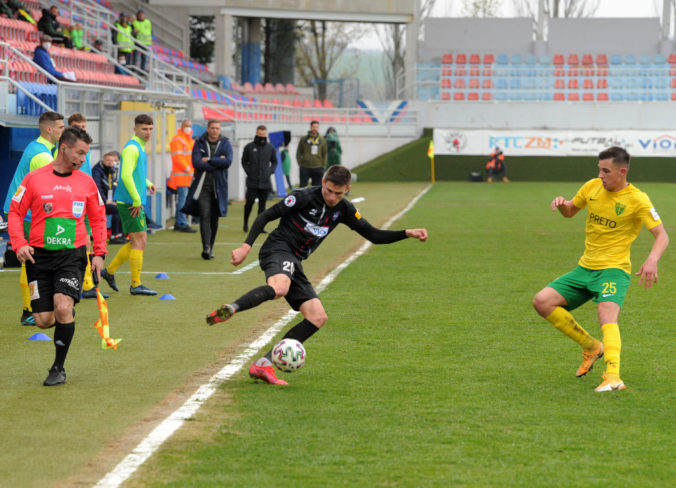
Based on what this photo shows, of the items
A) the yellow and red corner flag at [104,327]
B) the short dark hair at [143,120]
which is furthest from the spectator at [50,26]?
the yellow and red corner flag at [104,327]

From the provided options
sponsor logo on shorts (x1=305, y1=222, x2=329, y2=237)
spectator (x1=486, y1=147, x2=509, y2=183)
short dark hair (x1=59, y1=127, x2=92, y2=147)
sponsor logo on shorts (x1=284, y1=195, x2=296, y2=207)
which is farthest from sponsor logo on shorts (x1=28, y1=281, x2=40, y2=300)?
spectator (x1=486, y1=147, x2=509, y2=183)

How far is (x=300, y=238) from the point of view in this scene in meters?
7.67

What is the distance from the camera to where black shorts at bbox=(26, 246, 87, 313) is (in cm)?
727

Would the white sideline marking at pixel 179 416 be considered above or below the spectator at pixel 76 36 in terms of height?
below

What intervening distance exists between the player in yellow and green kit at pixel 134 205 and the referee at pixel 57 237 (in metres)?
4.22

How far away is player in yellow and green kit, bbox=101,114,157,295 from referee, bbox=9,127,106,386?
4219mm

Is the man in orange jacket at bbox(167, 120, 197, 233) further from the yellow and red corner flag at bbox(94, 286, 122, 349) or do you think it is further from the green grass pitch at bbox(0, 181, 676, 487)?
the yellow and red corner flag at bbox(94, 286, 122, 349)

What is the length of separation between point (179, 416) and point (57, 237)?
5.99ft

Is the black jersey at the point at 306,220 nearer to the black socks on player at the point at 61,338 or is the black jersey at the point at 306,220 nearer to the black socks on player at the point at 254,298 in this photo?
the black socks on player at the point at 254,298

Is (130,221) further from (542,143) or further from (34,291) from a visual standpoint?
(542,143)

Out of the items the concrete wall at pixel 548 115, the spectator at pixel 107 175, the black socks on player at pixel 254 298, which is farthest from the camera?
the concrete wall at pixel 548 115

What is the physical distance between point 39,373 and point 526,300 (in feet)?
19.1

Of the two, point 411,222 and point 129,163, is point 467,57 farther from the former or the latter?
point 129,163

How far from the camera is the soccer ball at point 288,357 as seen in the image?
7.21 meters
